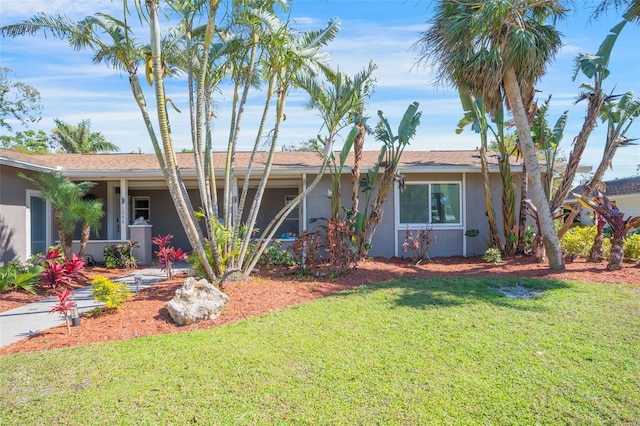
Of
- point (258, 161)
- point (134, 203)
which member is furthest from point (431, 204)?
point (134, 203)

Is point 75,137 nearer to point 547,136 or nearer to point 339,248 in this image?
point 339,248

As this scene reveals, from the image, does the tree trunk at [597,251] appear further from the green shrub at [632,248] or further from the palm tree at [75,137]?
the palm tree at [75,137]

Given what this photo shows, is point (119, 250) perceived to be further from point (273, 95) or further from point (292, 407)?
point (292, 407)

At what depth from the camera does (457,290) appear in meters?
7.57

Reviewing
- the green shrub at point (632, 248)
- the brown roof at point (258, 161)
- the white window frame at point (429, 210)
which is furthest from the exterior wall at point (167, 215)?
the green shrub at point (632, 248)

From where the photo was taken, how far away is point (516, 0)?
27.9 ft

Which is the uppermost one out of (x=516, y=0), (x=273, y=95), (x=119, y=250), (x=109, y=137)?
(x=109, y=137)

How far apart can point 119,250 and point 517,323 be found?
1019 cm

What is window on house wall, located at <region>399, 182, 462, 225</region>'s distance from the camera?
12508 mm

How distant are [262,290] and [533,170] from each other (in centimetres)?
651

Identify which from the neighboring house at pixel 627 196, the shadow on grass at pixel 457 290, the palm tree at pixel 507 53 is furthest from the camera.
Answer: the neighboring house at pixel 627 196

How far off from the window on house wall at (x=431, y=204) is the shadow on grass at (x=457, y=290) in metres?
3.90

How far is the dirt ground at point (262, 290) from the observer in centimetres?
554

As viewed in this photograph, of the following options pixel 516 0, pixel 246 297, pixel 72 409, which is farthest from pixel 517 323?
pixel 516 0
